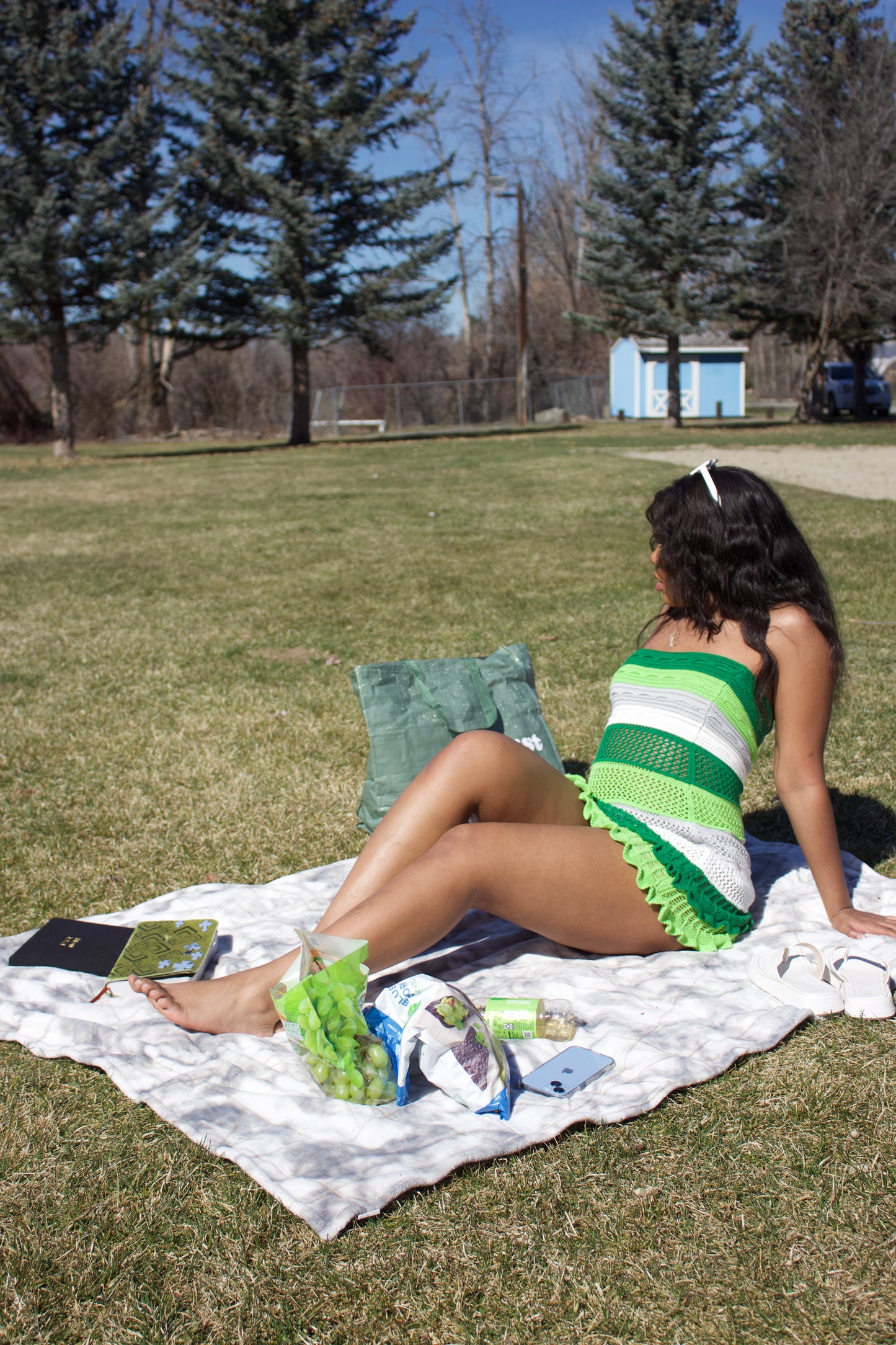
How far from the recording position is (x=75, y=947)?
2834mm

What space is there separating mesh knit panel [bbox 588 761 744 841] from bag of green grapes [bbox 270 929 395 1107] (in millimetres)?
766

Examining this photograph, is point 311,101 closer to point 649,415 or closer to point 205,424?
point 205,424

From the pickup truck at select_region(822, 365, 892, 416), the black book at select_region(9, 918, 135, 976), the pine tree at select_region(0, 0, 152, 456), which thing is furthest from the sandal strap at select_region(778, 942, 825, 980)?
the pickup truck at select_region(822, 365, 892, 416)

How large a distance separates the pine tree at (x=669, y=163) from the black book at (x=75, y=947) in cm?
2347

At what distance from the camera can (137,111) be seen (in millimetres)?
20859

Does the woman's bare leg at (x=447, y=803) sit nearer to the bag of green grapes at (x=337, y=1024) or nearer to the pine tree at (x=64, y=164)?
the bag of green grapes at (x=337, y=1024)

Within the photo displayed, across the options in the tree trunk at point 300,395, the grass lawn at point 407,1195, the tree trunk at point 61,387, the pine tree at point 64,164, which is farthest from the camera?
the tree trunk at point 300,395

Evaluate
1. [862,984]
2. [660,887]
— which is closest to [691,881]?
[660,887]

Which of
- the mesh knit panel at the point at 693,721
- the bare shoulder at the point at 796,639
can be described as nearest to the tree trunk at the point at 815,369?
the bare shoulder at the point at 796,639

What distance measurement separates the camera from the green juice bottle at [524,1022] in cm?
240

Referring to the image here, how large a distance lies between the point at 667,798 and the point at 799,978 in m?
0.53

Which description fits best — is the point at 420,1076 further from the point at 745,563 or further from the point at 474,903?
the point at 745,563

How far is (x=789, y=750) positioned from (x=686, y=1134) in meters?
0.95

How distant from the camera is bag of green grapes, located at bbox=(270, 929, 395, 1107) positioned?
212cm
